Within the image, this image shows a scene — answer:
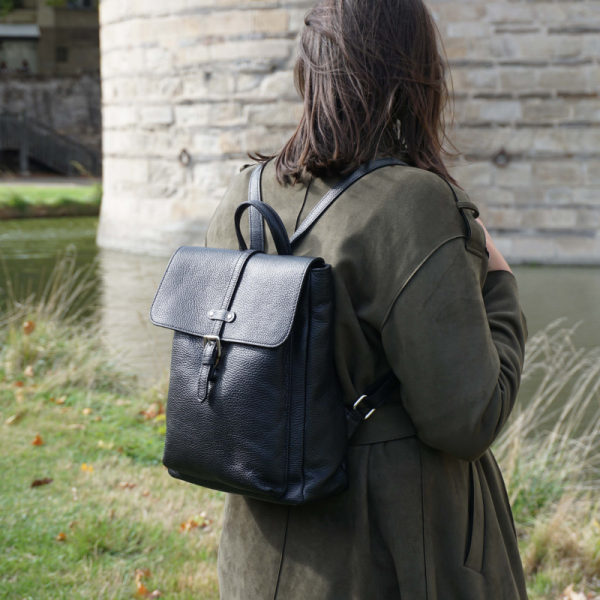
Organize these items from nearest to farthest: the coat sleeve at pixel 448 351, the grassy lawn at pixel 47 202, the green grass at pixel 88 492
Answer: the coat sleeve at pixel 448 351 → the green grass at pixel 88 492 → the grassy lawn at pixel 47 202

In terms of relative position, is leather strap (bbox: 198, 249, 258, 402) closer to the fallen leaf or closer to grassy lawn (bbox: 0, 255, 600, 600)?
grassy lawn (bbox: 0, 255, 600, 600)

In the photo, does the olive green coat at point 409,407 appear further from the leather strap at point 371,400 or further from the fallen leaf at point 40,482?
the fallen leaf at point 40,482

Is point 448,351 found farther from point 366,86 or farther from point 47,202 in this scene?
point 47,202

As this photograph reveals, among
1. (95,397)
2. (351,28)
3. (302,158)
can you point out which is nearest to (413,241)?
(302,158)

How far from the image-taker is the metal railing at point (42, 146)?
25641 mm

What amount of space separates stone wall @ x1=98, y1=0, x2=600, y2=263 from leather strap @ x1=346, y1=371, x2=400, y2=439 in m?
8.07

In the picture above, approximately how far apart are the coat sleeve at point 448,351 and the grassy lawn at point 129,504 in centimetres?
171

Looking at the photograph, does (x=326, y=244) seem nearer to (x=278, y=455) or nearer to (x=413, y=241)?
(x=413, y=241)

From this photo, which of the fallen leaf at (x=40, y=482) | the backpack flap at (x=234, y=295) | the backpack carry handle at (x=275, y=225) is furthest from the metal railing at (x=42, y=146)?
the backpack carry handle at (x=275, y=225)

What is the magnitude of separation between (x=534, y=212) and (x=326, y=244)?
8.69 meters

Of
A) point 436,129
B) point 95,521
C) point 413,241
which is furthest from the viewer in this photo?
point 95,521

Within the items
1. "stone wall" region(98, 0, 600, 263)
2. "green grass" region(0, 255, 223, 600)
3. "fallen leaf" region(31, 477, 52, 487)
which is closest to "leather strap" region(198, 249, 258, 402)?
"green grass" region(0, 255, 223, 600)

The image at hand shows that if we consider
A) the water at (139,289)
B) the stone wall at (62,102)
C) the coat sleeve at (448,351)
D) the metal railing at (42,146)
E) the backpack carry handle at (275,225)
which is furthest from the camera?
the stone wall at (62,102)

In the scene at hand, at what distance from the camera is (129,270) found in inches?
381
